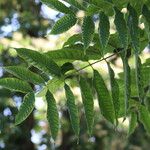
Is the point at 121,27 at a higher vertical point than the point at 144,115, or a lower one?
higher

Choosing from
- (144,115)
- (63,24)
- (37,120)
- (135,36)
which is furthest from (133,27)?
(37,120)

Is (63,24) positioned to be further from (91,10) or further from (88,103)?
(88,103)

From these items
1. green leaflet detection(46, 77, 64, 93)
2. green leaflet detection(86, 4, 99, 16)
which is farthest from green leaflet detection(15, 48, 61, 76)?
green leaflet detection(86, 4, 99, 16)

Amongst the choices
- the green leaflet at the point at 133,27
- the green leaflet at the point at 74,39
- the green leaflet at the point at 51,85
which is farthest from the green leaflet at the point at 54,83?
the green leaflet at the point at 133,27

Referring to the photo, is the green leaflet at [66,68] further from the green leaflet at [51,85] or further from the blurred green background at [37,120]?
the blurred green background at [37,120]

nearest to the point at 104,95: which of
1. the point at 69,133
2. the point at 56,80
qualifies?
the point at 56,80

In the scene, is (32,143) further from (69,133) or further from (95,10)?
(95,10)
